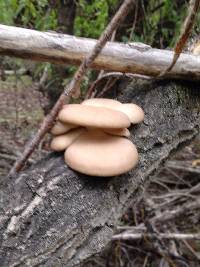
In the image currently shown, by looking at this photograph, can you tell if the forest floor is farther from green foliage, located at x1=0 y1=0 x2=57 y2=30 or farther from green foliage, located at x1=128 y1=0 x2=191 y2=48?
green foliage, located at x1=128 y1=0 x2=191 y2=48

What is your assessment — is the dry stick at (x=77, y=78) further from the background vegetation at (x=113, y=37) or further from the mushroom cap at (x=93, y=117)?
the background vegetation at (x=113, y=37)

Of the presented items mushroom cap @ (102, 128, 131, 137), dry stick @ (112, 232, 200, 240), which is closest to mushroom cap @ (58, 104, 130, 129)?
mushroom cap @ (102, 128, 131, 137)

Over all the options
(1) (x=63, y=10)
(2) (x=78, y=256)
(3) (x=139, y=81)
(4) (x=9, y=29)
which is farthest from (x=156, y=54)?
(1) (x=63, y=10)

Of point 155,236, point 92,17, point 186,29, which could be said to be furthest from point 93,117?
point 92,17

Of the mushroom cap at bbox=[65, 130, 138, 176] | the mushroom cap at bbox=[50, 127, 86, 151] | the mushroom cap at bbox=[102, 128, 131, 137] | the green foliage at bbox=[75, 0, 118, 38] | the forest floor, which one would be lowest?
the forest floor

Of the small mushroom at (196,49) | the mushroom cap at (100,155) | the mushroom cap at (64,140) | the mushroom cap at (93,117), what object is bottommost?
the mushroom cap at (64,140)

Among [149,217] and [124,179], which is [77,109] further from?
[149,217]

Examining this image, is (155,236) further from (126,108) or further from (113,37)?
(126,108)

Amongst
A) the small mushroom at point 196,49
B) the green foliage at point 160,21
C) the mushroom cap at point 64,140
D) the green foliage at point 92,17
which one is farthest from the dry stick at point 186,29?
the green foliage at point 92,17
